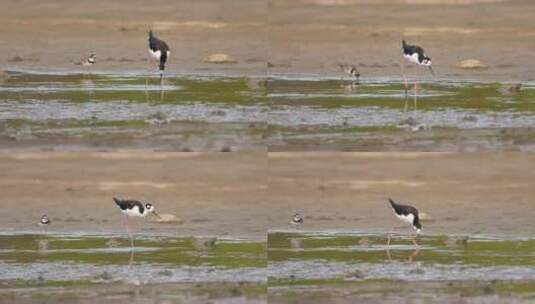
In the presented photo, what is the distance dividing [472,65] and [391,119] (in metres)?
0.70

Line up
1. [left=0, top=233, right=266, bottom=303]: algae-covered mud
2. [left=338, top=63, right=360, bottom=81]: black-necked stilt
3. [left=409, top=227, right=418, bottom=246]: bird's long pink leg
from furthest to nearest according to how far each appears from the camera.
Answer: [left=338, top=63, right=360, bottom=81]: black-necked stilt
[left=409, top=227, right=418, bottom=246]: bird's long pink leg
[left=0, top=233, right=266, bottom=303]: algae-covered mud

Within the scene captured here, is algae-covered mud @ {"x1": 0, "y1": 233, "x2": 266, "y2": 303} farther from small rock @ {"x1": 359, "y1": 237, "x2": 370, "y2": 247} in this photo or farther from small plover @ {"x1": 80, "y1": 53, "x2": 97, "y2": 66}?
small plover @ {"x1": 80, "y1": 53, "x2": 97, "y2": 66}

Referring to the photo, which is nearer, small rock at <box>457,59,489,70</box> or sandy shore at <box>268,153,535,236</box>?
sandy shore at <box>268,153,535,236</box>

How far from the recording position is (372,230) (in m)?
6.82

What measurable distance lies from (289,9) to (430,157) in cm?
142

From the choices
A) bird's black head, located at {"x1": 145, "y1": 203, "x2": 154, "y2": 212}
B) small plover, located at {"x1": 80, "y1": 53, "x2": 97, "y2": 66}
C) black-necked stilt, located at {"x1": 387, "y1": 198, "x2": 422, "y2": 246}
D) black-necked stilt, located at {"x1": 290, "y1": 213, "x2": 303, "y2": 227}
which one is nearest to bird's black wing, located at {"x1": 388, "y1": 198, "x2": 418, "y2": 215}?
black-necked stilt, located at {"x1": 387, "y1": 198, "x2": 422, "y2": 246}

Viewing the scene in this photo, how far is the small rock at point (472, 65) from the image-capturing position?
270 inches

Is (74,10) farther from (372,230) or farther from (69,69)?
(372,230)

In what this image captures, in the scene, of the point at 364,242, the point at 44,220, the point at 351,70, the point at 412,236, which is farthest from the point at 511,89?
the point at 44,220

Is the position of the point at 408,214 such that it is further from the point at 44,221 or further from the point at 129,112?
the point at 44,221

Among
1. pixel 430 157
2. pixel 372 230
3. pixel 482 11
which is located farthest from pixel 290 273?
pixel 482 11

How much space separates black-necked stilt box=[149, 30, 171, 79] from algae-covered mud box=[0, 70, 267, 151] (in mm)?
113

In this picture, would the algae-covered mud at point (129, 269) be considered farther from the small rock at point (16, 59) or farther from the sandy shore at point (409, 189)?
the small rock at point (16, 59)

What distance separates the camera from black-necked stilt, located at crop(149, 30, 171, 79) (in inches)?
266
